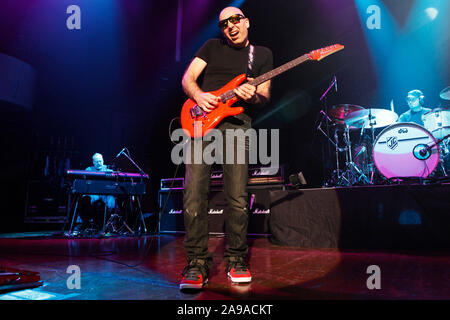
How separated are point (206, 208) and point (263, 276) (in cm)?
60

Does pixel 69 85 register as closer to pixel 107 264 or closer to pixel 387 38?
pixel 107 264

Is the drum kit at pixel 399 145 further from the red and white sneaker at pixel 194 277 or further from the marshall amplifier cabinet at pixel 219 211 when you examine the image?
the red and white sneaker at pixel 194 277

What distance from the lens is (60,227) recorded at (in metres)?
7.82

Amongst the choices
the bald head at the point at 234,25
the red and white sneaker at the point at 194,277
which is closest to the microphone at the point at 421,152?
the bald head at the point at 234,25

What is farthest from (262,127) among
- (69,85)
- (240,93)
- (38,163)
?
(38,163)

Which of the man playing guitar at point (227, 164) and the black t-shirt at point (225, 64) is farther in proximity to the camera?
the black t-shirt at point (225, 64)

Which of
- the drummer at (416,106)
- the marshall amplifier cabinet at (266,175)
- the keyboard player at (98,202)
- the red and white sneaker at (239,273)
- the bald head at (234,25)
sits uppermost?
the drummer at (416,106)

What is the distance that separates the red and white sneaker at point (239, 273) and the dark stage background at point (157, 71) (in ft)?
16.1

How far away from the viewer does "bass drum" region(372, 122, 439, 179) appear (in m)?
4.55

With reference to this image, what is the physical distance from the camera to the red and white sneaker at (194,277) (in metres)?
1.60

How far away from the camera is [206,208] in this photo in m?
2.00

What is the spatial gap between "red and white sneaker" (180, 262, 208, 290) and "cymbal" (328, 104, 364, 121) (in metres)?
4.18

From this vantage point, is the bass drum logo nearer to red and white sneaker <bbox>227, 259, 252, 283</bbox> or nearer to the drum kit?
the drum kit
